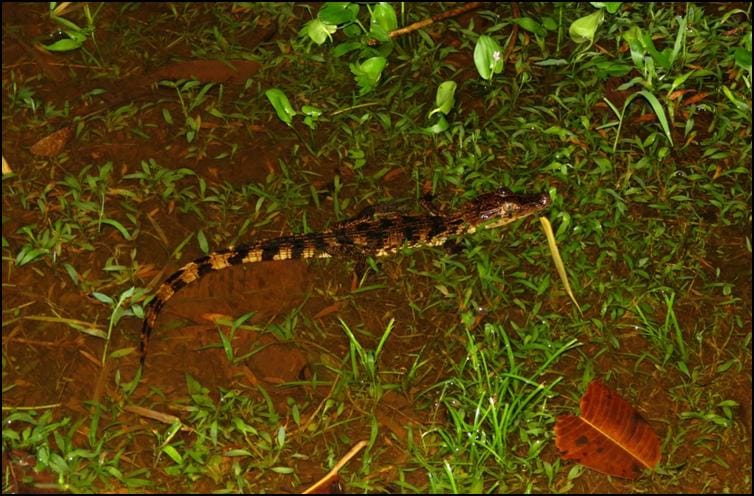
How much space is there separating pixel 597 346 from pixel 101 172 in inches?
115

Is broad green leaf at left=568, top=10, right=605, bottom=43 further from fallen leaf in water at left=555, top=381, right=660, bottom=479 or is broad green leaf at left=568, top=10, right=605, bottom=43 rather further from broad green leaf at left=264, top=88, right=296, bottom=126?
fallen leaf in water at left=555, top=381, right=660, bottom=479

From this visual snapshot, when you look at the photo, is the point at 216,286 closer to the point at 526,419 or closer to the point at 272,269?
the point at 272,269

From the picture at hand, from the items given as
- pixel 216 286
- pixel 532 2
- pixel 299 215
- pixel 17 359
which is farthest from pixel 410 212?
pixel 17 359

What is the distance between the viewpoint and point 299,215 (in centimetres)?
511

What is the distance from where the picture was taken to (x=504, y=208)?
498 cm

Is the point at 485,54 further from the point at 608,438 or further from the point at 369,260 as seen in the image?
the point at 608,438

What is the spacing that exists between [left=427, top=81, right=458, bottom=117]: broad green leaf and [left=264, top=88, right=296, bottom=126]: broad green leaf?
2.63ft

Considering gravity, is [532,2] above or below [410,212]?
above

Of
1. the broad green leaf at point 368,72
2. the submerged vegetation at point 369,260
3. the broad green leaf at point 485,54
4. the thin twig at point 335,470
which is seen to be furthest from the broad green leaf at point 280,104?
the thin twig at point 335,470

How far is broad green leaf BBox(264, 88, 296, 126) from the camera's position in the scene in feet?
16.5

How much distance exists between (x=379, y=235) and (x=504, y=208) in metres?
0.71

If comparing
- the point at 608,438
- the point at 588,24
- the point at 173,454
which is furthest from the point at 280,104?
the point at 608,438

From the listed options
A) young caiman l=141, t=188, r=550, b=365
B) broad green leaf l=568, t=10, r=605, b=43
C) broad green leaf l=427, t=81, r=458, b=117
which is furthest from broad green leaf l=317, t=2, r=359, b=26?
broad green leaf l=568, t=10, r=605, b=43

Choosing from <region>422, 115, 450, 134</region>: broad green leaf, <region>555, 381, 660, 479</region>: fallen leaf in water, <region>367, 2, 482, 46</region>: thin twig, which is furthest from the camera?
<region>367, 2, 482, 46</region>: thin twig
